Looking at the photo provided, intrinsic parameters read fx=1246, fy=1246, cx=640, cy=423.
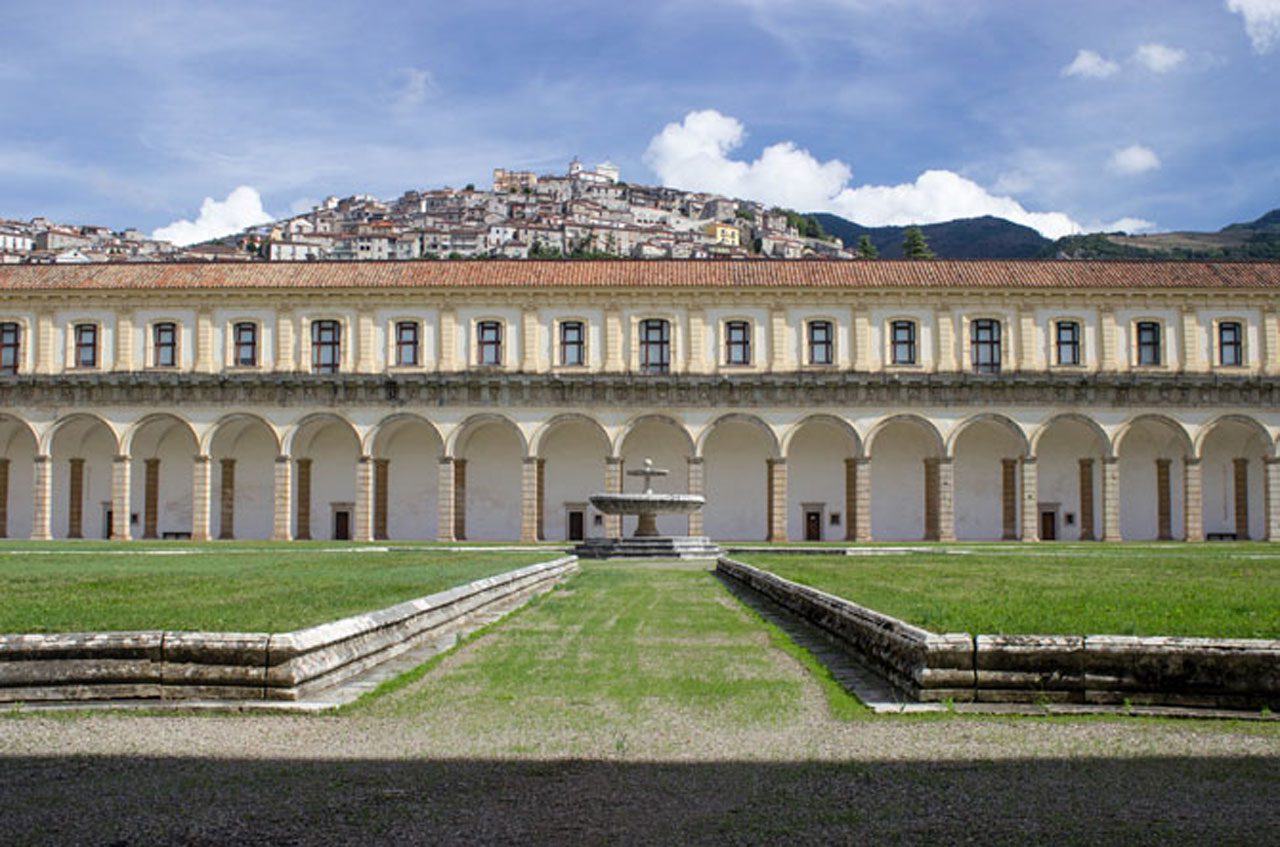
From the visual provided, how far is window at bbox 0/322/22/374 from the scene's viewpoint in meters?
45.6

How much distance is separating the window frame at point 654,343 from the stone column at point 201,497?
1578cm

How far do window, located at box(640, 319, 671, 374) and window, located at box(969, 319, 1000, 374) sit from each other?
35.5 feet

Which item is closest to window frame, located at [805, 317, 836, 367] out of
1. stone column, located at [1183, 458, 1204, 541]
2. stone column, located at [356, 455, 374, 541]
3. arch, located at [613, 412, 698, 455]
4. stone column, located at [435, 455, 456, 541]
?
arch, located at [613, 412, 698, 455]

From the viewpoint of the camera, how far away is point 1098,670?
26.9 ft

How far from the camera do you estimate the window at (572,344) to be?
1759 inches

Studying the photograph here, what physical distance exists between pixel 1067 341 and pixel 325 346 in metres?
26.6

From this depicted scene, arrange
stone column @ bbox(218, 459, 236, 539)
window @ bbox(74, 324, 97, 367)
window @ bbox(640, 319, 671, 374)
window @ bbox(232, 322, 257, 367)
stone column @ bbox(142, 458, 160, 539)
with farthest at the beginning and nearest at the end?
1. stone column @ bbox(142, 458, 160, 539)
2. stone column @ bbox(218, 459, 236, 539)
3. window @ bbox(74, 324, 97, 367)
4. window @ bbox(232, 322, 257, 367)
5. window @ bbox(640, 319, 671, 374)

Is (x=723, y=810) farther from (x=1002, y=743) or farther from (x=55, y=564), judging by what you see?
(x=55, y=564)

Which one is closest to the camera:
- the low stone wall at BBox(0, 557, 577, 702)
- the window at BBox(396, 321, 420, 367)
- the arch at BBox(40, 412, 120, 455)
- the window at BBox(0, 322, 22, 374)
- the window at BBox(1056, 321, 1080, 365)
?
the low stone wall at BBox(0, 557, 577, 702)

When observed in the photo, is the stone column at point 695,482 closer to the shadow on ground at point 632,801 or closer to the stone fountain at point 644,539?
the stone fountain at point 644,539

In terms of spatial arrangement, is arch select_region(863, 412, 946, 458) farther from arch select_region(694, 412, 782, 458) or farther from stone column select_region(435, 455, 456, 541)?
stone column select_region(435, 455, 456, 541)

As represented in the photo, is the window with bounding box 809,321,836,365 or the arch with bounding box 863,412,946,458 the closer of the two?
the arch with bounding box 863,412,946,458

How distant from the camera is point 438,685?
30.9ft

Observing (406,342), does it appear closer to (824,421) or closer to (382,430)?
(382,430)
